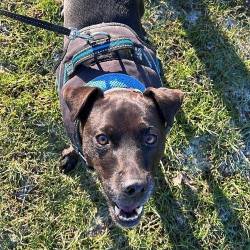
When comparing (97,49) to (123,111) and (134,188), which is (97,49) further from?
(134,188)

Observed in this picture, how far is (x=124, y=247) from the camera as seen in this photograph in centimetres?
443

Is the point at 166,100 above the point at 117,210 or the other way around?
above

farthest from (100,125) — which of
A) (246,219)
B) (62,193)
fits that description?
(246,219)

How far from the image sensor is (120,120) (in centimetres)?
329

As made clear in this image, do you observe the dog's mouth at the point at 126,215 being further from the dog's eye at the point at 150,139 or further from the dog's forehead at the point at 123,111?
the dog's forehead at the point at 123,111

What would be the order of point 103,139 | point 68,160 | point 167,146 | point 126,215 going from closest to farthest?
point 103,139, point 126,215, point 68,160, point 167,146

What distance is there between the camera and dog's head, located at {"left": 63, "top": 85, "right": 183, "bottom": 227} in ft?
10.7

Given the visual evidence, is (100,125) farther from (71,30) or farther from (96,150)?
(71,30)

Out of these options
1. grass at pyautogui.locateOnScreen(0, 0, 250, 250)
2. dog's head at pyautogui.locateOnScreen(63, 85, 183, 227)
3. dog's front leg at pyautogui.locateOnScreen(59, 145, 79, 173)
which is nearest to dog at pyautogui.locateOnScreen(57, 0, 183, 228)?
dog's head at pyautogui.locateOnScreen(63, 85, 183, 227)

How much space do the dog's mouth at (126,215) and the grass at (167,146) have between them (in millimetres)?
952

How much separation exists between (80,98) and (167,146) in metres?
1.47

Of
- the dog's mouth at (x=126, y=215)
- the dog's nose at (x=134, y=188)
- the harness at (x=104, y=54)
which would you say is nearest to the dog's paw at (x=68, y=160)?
the harness at (x=104, y=54)

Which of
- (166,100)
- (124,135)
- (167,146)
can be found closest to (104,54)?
(166,100)

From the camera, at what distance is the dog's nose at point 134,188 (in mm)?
3182
